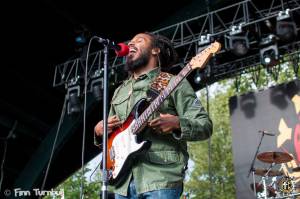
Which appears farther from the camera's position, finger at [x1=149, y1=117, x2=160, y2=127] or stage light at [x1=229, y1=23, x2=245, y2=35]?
stage light at [x1=229, y1=23, x2=245, y2=35]

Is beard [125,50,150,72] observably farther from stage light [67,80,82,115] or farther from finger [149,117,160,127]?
stage light [67,80,82,115]

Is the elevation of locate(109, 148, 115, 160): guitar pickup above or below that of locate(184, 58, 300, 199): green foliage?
below

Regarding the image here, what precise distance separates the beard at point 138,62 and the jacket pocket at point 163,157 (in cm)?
68

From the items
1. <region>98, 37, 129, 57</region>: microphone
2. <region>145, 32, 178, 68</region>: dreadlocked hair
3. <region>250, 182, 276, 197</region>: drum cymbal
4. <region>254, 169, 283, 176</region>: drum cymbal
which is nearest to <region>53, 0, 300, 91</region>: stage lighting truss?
<region>254, 169, 283, 176</region>: drum cymbal

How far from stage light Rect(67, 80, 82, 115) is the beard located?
5.38 metres

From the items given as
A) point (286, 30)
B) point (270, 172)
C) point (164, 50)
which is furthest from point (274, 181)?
point (164, 50)

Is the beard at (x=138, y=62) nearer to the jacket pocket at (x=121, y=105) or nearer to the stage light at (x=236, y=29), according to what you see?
the jacket pocket at (x=121, y=105)

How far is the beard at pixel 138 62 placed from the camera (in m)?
3.35

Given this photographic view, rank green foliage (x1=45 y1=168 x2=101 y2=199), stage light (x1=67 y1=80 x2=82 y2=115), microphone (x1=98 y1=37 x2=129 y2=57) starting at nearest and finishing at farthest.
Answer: microphone (x1=98 y1=37 x2=129 y2=57)
stage light (x1=67 y1=80 x2=82 y2=115)
green foliage (x1=45 y1=168 x2=101 y2=199)

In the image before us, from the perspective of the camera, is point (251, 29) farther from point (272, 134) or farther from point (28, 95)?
point (28, 95)

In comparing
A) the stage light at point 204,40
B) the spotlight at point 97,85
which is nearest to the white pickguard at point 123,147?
the stage light at point 204,40

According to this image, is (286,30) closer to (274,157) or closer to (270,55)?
(270,55)

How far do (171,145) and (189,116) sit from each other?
20cm

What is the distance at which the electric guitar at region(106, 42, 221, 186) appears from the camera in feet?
9.59
